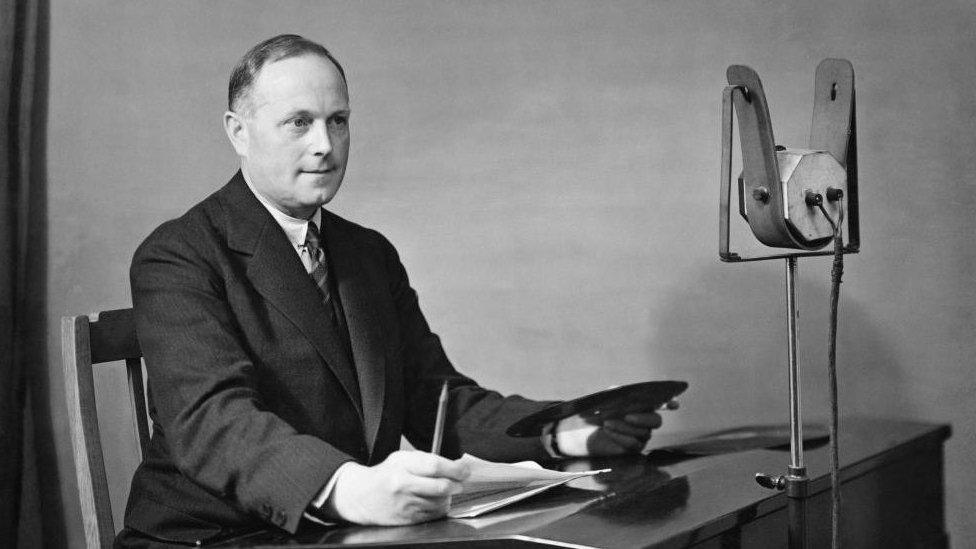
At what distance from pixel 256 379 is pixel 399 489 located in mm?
398

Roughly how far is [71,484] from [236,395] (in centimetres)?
138

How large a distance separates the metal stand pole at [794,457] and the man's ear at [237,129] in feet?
2.93

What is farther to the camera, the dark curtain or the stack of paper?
the dark curtain

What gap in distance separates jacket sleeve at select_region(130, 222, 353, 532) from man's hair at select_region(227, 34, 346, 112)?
25 cm

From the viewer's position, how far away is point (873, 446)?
1898 millimetres

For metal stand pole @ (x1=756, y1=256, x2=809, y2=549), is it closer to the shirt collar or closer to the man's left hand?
the man's left hand

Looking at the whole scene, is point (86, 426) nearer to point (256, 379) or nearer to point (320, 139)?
point (256, 379)

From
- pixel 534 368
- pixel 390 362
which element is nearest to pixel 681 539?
pixel 390 362

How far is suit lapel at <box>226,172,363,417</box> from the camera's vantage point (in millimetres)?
1682

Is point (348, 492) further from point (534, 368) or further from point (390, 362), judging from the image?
point (534, 368)

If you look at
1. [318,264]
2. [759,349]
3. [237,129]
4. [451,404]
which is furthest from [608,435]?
[759,349]

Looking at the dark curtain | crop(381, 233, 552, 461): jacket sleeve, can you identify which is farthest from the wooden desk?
the dark curtain

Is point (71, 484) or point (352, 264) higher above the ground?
point (352, 264)

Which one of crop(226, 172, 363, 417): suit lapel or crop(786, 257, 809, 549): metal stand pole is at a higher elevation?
crop(226, 172, 363, 417): suit lapel
